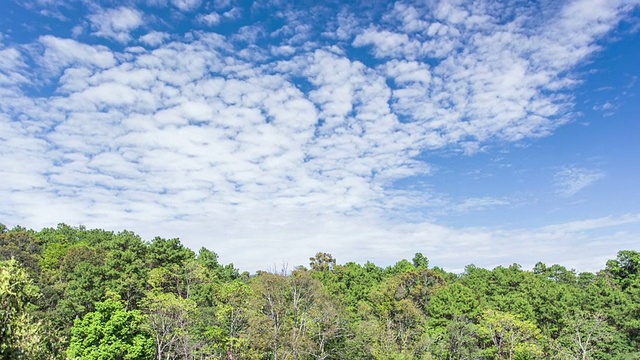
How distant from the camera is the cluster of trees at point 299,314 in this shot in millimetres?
39312

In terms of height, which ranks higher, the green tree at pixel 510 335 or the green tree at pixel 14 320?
the green tree at pixel 14 320

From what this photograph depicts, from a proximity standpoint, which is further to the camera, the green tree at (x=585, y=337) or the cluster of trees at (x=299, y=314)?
the green tree at (x=585, y=337)

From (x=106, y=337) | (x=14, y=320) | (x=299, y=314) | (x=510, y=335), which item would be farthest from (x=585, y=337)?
(x=14, y=320)

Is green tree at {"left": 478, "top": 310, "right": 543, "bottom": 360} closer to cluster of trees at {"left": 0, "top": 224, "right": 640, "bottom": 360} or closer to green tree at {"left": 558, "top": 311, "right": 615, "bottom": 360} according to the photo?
cluster of trees at {"left": 0, "top": 224, "right": 640, "bottom": 360}

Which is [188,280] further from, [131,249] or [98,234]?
[98,234]

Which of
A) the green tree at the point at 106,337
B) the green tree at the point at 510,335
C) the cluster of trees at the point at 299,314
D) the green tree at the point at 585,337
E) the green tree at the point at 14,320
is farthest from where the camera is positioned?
the green tree at the point at 585,337

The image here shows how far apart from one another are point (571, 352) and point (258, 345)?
36018 millimetres

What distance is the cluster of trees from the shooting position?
39.3m

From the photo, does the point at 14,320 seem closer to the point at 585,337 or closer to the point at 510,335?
the point at 510,335

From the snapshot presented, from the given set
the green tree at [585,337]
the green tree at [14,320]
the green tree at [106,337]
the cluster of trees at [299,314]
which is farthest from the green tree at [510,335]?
the green tree at [14,320]

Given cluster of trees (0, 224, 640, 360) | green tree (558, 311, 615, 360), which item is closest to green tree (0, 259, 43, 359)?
cluster of trees (0, 224, 640, 360)

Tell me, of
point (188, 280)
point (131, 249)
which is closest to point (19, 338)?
point (188, 280)

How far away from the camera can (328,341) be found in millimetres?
41969

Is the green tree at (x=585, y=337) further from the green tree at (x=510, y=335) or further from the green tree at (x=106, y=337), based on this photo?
the green tree at (x=106, y=337)
